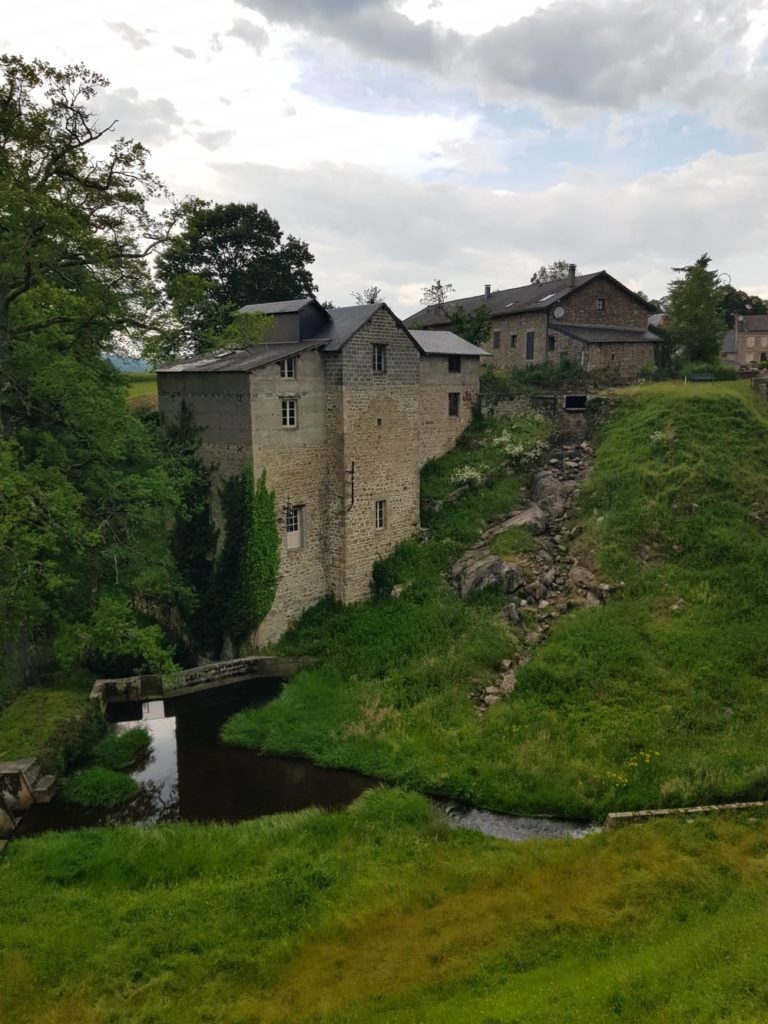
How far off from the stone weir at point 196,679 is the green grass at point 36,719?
3.11 ft

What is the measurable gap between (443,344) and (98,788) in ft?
75.2

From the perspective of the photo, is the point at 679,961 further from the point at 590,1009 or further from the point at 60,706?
the point at 60,706

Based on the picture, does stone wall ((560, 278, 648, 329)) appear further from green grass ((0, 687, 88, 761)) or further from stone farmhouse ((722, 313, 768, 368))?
stone farmhouse ((722, 313, 768, 368))

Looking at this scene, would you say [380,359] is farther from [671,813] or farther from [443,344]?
[671,813]

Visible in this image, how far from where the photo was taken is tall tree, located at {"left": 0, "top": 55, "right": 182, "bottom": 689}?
51.8 ft

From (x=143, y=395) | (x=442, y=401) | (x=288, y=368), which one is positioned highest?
(x=143, y=395)

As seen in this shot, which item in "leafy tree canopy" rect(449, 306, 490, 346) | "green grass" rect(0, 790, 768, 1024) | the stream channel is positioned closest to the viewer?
"green grass" rect(0, 790, 768, 1024)

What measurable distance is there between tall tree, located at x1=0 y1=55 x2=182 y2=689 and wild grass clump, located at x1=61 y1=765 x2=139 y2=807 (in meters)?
2.87

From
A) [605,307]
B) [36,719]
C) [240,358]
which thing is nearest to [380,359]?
[240,358]

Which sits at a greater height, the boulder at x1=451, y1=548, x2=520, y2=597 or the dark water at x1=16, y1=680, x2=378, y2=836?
the boulder at x1=451, y1=548, x2=520, y2=597

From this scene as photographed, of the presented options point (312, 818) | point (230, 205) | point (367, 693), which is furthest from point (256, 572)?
point (230, 205)

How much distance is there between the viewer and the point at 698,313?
34.0 metres

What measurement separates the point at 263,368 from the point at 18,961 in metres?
16.2

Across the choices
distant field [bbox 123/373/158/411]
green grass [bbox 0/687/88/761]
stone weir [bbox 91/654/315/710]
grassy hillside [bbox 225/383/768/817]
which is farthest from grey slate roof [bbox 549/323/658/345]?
green grass [bbox 0/687/88/761]
